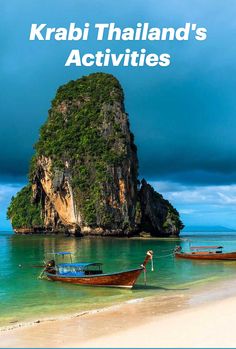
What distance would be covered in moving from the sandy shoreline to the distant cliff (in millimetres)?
54066

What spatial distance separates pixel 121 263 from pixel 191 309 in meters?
17.0

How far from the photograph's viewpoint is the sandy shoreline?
8.80 m

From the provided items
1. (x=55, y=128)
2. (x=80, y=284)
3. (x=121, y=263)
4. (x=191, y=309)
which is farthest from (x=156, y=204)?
(x=191, y=309)

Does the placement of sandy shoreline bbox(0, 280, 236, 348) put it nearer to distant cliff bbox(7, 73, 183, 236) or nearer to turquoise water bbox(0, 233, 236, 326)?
turquoise water bbox(0, 233, 236, 326)

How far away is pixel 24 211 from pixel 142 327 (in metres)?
85.5

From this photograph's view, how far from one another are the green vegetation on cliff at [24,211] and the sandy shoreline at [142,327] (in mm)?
74777

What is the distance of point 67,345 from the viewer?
9.13 meters

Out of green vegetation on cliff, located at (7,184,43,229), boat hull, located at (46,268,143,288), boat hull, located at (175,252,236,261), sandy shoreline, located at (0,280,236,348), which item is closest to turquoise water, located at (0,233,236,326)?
boat hull, located at (46,268,143,288)

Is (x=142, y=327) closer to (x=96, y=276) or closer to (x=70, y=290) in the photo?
(x=96, y=276)

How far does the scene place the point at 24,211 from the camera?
93.1 m

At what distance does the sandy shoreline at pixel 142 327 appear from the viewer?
8805mm

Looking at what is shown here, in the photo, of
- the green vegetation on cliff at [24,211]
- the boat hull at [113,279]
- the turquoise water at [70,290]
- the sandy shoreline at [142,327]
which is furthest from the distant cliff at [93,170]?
the sandy shoreline at [142,327]

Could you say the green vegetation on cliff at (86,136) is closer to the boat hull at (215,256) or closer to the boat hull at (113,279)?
the boat hull at (215,256)

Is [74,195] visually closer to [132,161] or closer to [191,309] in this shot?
[132,161]
